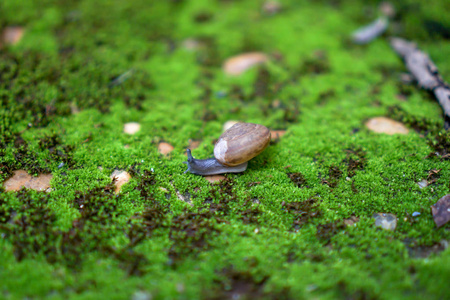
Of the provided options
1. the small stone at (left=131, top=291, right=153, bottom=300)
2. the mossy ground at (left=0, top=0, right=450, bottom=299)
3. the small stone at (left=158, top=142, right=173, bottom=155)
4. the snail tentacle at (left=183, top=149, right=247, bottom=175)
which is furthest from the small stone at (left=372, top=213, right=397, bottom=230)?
the small stone at (left=158, top=142, right=173, bottom=155)

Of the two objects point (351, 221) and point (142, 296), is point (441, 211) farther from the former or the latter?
point (142, 296)

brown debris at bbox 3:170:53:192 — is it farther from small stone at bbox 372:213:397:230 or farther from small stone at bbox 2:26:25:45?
small stone at bbox 372:213:397:230

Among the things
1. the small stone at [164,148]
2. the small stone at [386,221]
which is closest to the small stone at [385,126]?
the small stone at [386,221]

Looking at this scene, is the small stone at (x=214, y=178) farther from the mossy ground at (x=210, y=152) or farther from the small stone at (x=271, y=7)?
the small stone at (x=271, y=7)

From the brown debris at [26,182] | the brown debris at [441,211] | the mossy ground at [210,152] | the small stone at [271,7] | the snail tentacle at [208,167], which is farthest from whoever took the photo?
the small stone at [271,7]

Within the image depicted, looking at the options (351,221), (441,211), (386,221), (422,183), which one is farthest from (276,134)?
(441,211)

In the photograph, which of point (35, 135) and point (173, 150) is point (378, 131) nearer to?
point (173, 150)
